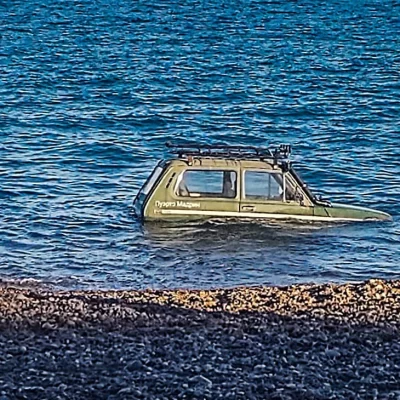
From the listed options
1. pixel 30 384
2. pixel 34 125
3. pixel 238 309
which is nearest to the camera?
pixel 30 384

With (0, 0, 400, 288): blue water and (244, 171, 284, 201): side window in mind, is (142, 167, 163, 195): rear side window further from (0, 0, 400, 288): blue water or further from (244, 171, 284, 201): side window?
(244, 171, 284, 201): side window

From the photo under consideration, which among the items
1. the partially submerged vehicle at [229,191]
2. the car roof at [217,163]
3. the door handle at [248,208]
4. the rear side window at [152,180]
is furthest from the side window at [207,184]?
the rear side window at [152,180]

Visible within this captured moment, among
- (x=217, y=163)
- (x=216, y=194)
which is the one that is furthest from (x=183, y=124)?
(x=217, y=163)

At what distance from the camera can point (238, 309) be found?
12398 millimetres

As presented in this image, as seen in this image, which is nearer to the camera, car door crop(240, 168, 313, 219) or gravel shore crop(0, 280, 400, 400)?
gravel shore crop(0, 280, 400, 400)

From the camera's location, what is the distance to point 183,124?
1169 inches

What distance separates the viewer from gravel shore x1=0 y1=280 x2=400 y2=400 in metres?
9.73

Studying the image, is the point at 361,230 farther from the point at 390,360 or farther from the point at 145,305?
the point at 390,360

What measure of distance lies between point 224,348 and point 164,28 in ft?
132

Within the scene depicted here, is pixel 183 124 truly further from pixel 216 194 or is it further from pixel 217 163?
pixel 217 163

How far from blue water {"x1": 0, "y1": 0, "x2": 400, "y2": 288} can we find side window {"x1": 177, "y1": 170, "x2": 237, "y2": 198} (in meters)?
0.57

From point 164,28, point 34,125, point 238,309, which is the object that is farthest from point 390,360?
point 164,28

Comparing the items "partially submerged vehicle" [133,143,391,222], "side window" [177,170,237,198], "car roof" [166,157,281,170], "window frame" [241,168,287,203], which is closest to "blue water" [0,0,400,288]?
"partially submerged vehicle" [133,143,391,222]

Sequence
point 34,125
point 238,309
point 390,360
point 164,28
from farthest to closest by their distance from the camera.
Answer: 1. point 164,28
2. point 34,125
3. point 238,309
4. point 390,360
